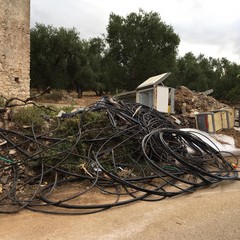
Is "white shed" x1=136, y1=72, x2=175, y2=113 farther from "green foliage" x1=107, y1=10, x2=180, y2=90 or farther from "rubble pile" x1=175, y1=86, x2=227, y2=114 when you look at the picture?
"green foliage" x1=107, y1=10, x2=180, y2=90

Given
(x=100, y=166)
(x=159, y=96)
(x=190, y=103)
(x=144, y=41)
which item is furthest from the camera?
(x=144, y=41)

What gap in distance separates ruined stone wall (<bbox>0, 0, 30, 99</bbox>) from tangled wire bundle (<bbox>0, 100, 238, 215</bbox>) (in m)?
7.42

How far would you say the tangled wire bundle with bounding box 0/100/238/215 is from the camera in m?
4.21

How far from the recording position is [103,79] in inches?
1286

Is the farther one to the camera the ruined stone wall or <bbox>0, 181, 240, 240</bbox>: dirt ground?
the ruined stone wall

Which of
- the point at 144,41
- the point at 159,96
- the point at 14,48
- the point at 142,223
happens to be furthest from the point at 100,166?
the point at 144,41

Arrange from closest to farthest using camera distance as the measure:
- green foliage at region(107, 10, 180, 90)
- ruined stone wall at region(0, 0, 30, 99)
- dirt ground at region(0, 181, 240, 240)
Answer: dirt ground at region(0, 181, 240, 240), ruined stone wall at region(0, 0, 30, 99), green foliage at region(107, 10, 180, 90)

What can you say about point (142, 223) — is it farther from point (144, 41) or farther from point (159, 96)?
point (144, 41)

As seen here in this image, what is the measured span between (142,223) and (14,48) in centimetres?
1172

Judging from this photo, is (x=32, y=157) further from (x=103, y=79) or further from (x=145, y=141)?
(x=103, y=79)

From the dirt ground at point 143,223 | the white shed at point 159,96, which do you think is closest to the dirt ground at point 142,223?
the dirt ground at point 143,223

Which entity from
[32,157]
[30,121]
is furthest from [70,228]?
[30,121]

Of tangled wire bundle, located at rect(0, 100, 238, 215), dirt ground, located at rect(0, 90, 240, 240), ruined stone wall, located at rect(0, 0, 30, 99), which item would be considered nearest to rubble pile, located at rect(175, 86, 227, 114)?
tangled wire bundle, located at rect(0, 100, 238, 215)

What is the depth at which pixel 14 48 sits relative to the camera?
12.8 meters
